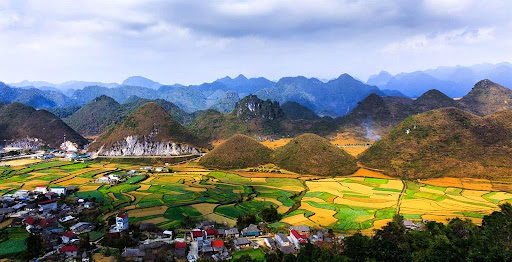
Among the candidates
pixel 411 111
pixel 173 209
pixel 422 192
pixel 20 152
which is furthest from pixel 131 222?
pixel 411 111

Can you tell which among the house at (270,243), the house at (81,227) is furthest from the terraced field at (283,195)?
the house at (270,243)

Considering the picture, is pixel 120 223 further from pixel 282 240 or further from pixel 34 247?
pixel 282 240

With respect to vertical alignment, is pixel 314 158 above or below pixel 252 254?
above

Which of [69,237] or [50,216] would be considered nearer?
[69,237]

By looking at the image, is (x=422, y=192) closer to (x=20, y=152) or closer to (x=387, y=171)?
(x=387, y=171)

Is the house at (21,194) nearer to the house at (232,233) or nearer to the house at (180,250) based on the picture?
the house at (180,250)

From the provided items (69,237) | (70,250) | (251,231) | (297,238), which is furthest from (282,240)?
(69,237)
